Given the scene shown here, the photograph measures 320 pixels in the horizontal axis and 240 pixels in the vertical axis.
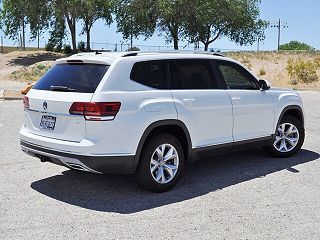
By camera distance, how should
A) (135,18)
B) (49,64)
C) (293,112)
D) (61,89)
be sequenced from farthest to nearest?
(135,18), (49,64), (293,112), (61,89)

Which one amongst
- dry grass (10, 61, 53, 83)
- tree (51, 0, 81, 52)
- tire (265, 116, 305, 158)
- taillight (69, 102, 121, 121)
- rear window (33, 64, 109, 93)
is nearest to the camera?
taillight (69, 102, 121, 121)

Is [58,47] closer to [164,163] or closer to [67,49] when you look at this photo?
[67,49]

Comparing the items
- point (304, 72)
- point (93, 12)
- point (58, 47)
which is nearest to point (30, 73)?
point (93, 12)

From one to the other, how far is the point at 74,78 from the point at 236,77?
8.59 ft

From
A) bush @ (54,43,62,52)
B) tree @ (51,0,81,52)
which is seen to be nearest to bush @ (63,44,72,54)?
bush @ (54,43,62,52)

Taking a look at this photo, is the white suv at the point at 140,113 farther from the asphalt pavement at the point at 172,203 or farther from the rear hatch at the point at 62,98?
the asphalt pavement at the point at 172,203

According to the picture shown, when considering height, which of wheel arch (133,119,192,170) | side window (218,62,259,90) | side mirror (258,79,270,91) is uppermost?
side window (218,62,259,90)

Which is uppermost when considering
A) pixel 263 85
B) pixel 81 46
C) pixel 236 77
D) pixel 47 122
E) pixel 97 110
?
pixel 81 46

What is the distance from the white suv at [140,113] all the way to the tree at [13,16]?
35957 mm

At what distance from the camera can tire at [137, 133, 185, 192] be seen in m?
5.35

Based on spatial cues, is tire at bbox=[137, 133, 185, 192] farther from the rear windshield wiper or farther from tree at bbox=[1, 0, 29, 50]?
tree at bbox=[1, 0, 29, 50]

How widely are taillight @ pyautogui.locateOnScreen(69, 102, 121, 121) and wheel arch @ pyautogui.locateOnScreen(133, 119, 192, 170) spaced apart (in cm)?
50

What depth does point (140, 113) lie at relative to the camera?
16.9 ft

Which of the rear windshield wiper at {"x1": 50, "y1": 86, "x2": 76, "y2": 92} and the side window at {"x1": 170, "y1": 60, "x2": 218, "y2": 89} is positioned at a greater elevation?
the side window at {"x1": 170, "y1": 60, "x2": 218, "y2": 89}
